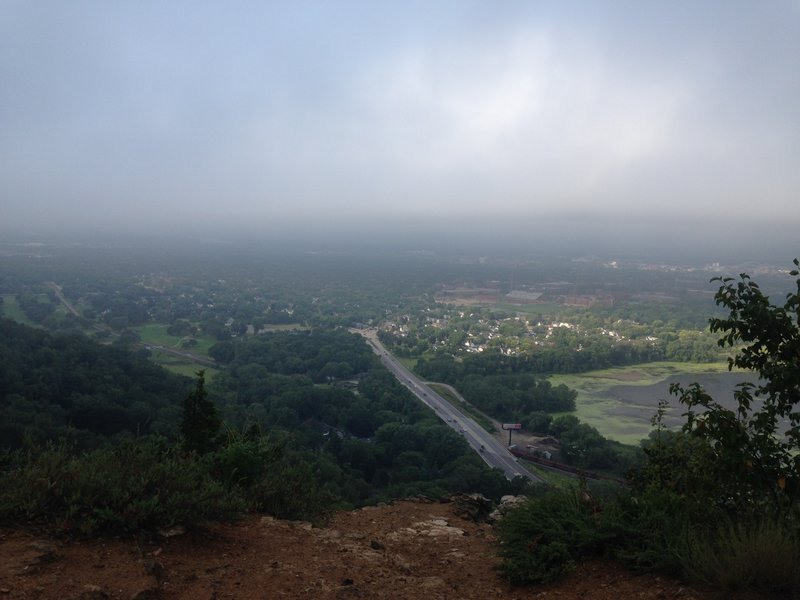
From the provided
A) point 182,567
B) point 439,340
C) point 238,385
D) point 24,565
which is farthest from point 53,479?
point 439,340

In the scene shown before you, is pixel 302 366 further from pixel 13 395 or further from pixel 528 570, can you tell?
pixel 528 570

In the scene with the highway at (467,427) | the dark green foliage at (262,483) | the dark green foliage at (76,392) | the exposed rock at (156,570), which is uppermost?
the exposed rock at (156,570)

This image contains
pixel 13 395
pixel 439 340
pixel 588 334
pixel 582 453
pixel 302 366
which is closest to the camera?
pixel 13 395

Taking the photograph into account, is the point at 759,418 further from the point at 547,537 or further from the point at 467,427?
the point at 467,427

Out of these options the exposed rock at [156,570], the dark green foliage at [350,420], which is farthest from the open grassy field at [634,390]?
the exposed rock at [156,570]

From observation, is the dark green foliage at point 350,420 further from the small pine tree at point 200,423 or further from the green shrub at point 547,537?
the green shrub at point 547,537

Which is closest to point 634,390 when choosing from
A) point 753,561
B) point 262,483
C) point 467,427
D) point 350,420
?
point 467,427
